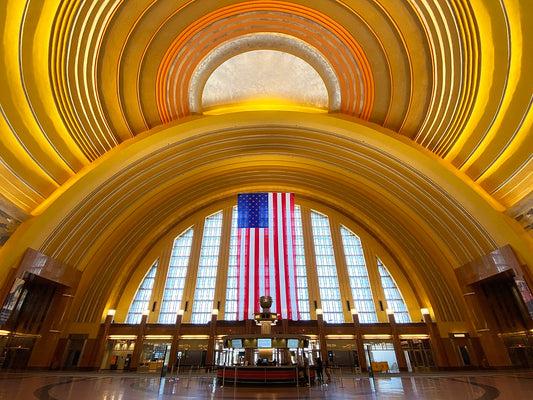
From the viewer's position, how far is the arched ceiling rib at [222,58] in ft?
28.7

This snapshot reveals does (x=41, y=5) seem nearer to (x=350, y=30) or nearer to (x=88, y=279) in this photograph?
(x=350, y=30)

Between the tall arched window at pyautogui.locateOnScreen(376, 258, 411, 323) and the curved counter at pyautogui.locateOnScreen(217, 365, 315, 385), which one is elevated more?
the tall arched window at pyautogui.locateOnScreen(376, 258, 411, 323)

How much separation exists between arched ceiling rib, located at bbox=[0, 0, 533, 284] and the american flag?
324 inches

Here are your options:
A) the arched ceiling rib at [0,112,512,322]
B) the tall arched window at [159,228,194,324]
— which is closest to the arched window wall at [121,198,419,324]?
the tall arched window at [159,228,194,324]

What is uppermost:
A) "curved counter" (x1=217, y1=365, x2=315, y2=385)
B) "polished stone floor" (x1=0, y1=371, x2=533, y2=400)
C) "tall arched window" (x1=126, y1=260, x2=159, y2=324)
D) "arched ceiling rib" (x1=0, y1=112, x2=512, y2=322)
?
"arched ceiling rib" (x1=0, y1=112, x2=512, y2=322)

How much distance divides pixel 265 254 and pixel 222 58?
12205 millimetres

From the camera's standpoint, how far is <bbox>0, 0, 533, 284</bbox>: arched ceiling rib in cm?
874

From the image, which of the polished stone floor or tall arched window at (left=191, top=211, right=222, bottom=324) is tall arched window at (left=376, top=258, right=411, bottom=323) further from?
tall arched window at (left=191, top=211, right=222, bottom=324)

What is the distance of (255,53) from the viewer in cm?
1268

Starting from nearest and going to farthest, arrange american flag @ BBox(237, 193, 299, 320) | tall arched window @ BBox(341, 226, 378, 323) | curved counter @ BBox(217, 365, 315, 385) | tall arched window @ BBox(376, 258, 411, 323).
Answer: curved counter @ BBox(217, 365, 315, 385) → american flag @ BBox(237, 193, 299, 320) → tall arched window @ BBox(376, 258, 411, 323) → tall arched window @ BBox(341, 226, 378, 323)

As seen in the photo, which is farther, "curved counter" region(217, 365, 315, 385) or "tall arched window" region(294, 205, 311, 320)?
"tall arched window" region(294, 205, 311, 320)

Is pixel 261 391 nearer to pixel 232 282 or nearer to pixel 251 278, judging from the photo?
pixel 251 278

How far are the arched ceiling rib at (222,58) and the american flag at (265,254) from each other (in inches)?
324

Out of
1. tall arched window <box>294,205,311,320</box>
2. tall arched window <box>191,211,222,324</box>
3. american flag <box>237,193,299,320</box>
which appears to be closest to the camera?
american flag <box>237,193,299,320</box>
